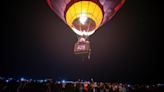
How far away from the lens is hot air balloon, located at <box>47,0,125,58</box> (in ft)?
15.7

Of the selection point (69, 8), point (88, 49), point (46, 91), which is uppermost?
point (69, 8)

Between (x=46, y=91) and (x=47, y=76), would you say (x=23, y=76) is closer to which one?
(x=47, y=76)

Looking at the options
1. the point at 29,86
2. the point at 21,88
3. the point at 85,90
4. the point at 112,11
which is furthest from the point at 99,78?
the point at 112,11

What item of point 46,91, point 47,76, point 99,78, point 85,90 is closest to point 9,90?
point 46,91

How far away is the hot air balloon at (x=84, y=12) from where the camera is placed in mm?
4793

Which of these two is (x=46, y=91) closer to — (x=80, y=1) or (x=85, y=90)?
(x=85, y=90)

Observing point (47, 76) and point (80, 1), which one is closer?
point (80, 1)

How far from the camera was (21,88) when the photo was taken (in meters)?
11.7

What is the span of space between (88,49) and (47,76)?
19925mm

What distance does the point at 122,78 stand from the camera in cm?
2827

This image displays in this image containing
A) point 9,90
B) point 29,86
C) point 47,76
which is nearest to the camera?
point 9,90

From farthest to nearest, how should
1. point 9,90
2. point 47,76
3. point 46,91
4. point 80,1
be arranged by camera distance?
point 47,76, point 46,91, point 9,90, point 80,1

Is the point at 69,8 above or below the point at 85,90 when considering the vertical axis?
above

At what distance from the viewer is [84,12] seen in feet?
16.0
